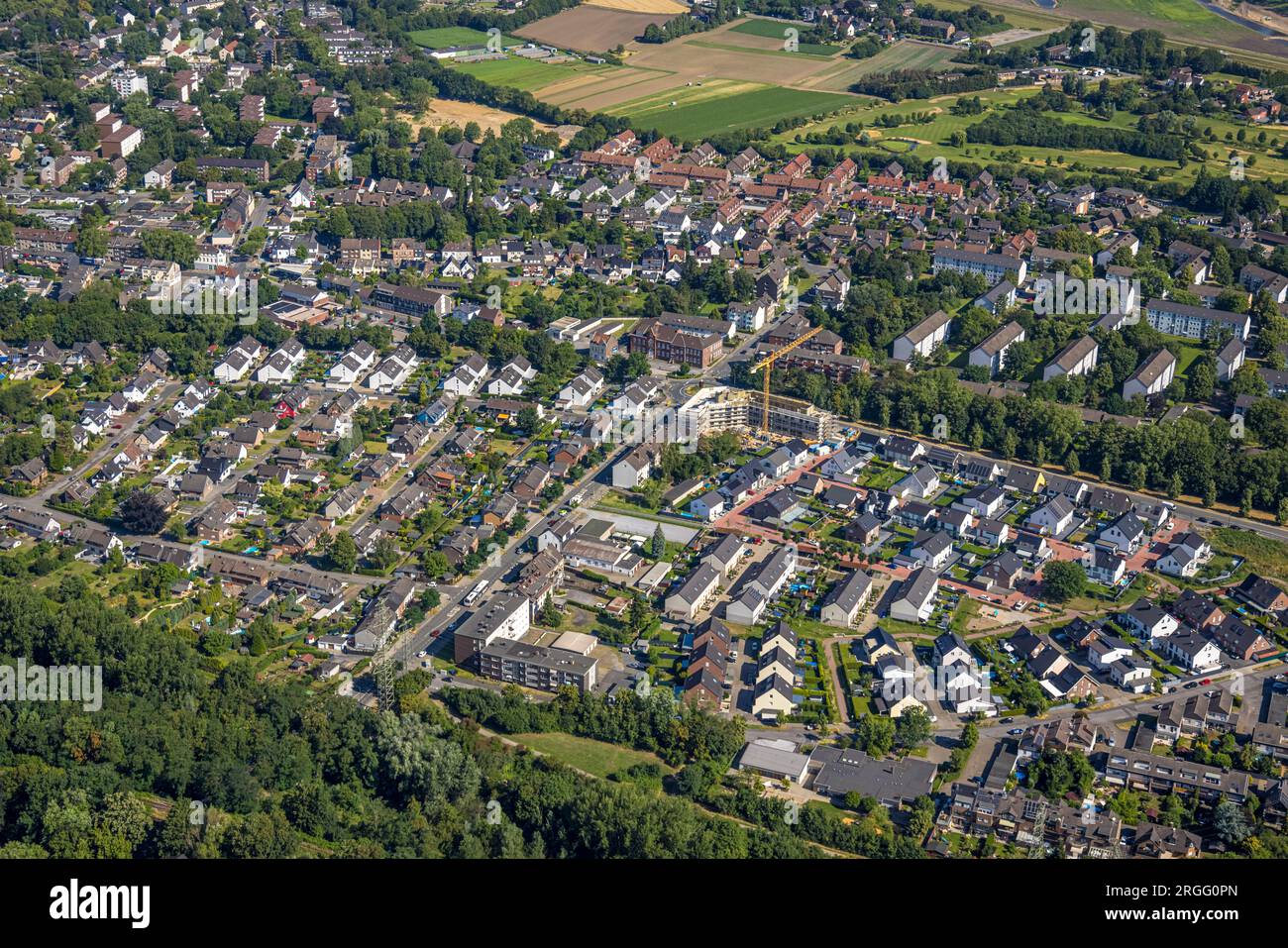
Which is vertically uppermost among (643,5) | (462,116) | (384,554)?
(643,5)

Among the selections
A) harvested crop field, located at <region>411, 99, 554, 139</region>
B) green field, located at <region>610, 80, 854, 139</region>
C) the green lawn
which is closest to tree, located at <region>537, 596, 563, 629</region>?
the green lawn

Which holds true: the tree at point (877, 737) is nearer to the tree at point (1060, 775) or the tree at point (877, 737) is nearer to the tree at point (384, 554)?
the tree at point (1060, 775)

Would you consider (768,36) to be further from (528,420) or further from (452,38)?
(528,420)

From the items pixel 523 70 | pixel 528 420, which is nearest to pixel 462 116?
pixel 523 70

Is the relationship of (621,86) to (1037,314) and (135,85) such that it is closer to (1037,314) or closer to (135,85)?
(135,85)

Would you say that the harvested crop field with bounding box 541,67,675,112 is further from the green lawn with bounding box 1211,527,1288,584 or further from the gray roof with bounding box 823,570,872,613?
the green lawn with bounding box 1211,527,1288,584
